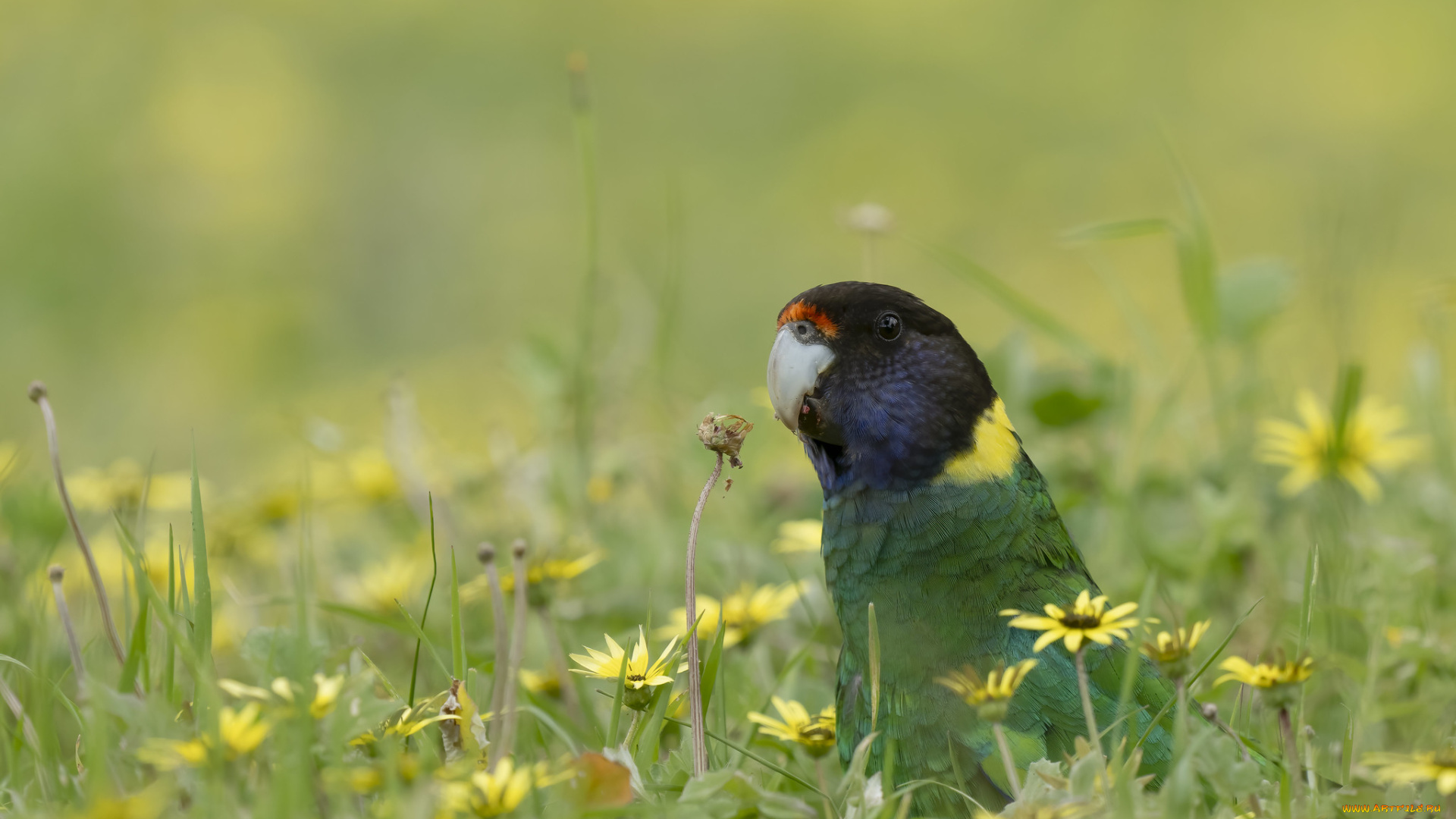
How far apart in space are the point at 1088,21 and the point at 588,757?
1043 centimetres

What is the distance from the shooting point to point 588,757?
140cm

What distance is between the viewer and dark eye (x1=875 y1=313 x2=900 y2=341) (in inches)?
82.7

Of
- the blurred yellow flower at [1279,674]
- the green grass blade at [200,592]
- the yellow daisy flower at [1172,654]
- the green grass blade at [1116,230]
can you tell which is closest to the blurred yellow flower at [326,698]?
the green grass blade at [200,592]

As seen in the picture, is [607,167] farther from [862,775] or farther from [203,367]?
[862,775]

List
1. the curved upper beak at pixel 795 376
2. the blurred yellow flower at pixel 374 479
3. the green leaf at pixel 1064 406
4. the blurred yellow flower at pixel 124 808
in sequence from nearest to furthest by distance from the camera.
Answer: the blurred yellow flower at pixel 124 808 → the curved upper beak at pixel 795 376 → the green leaf at pixel 1064 406 → the blurred yellow flower at pixel 374 479

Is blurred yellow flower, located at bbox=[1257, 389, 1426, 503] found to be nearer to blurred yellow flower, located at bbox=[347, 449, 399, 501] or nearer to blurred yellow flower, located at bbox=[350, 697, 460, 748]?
blurred yellow flower, located at bbox=[350, 697, 460, 748]

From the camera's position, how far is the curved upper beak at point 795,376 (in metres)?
2.10

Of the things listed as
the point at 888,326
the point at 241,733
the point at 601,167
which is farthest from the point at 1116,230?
the point at 601,167

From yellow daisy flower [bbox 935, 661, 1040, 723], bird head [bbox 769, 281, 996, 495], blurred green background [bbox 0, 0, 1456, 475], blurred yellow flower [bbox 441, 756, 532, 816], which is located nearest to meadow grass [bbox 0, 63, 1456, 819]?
blurred yellow flower [bbox 441, 756, 532, 816]

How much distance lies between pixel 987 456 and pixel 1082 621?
1.92 feet

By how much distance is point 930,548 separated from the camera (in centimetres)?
191

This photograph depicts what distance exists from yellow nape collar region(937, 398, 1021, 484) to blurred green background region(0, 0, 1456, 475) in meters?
3.87

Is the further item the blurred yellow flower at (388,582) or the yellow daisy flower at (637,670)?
the blurred yellow flower at (388,582)

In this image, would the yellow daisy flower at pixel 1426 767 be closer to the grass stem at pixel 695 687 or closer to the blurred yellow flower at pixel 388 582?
the grass stem at pixel 695 687
